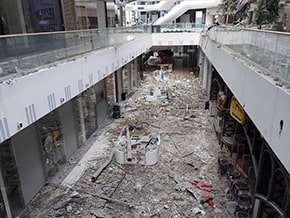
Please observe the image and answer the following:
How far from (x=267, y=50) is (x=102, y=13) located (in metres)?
11.0

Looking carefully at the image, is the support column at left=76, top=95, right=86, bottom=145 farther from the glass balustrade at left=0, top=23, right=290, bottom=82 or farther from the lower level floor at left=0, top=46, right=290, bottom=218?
the glass balustrade at left=0, top=23, right=290, bottom=82

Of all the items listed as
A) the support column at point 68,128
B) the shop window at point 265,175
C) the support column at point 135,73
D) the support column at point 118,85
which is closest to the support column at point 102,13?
the support column at point 118,85

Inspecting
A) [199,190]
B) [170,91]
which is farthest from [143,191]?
[170,91]

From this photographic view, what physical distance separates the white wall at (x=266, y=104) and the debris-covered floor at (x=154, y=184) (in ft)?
10.4

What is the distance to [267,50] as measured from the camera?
4.62m

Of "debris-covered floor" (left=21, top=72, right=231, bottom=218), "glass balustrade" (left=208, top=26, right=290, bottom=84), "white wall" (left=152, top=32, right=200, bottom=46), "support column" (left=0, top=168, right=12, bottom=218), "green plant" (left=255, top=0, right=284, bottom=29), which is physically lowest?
"debris-covered floor" (left=21, top=72, right=231, bottom=218)

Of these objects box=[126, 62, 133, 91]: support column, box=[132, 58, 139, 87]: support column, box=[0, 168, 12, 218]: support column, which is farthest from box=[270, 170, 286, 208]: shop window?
box=[132, 58, 139, 87]: support column

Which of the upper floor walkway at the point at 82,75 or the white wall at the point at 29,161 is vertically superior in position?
the upper floor walkway at the point at 82,75

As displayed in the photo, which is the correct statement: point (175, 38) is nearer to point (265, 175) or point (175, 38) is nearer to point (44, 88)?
point (265, 175)

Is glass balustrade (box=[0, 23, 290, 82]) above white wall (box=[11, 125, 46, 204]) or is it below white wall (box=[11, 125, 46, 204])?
above

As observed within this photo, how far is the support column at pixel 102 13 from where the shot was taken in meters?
13.5

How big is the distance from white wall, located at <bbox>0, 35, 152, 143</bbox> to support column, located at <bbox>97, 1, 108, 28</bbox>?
5453mm

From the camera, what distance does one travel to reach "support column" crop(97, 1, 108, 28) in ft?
44.2

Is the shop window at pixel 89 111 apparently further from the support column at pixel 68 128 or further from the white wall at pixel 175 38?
the white wall at pixel 175 38
